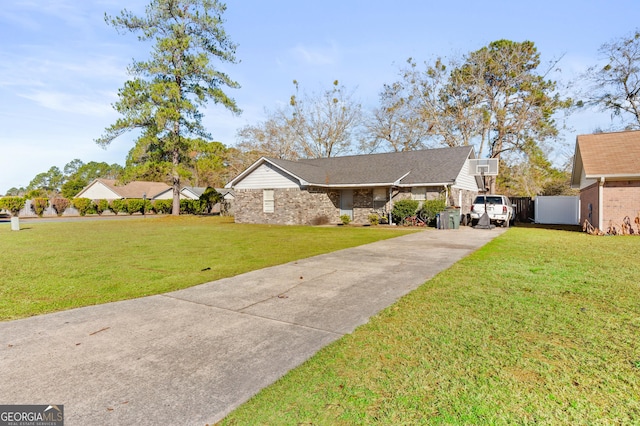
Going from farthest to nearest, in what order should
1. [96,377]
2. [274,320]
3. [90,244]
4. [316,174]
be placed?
[316,174] → [90,244] → [274,320] → [96,377]

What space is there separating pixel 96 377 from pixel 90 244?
1136cm

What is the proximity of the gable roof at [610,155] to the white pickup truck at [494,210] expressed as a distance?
12.6 ft

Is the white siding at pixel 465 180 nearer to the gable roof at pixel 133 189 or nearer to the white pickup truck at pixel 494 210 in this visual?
the white pickup truck at pixel 494 210

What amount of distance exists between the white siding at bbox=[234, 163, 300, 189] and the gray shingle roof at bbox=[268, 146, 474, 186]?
581 mm

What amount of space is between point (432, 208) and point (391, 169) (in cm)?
432

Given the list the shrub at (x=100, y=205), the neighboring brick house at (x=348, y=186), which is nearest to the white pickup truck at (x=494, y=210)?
the neighboring brick house at (x=348, y=186)

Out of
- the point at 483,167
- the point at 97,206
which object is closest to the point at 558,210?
the point at 483,167

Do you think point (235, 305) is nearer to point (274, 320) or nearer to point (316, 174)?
point (274, 320)

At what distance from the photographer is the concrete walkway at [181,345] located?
2.54 metres

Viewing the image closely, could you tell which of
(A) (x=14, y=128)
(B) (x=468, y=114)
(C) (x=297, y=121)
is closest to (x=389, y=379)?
(A) (x=14, y=128)

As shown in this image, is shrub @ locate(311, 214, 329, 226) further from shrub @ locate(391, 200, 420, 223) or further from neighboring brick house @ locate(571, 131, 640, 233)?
neighboring brick house @ locate(571, 131, 640, 233)

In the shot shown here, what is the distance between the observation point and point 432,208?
18.2 meters

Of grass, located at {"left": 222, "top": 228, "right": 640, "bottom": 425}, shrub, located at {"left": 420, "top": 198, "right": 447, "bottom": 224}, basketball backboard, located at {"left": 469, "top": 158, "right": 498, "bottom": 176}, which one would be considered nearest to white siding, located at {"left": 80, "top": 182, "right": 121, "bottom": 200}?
shrub, located at {"left": 420, "top": 198, "right": 447, "bottom": 224}

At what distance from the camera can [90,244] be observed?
39.9ft
